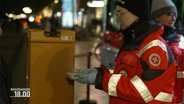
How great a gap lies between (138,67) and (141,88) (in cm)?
19

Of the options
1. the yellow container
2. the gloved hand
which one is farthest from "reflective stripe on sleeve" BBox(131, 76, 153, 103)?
the yellow container

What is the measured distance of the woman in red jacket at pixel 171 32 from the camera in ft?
11.6

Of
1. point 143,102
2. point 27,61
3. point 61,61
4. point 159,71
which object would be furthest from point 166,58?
point 27,61

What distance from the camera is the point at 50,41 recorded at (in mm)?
2887

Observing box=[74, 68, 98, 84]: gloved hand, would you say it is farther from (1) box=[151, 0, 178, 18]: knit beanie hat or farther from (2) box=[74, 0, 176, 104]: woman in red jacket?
(1) box=[151, 0, 178, 18]: knit beanie hat

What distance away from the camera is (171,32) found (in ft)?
11.8

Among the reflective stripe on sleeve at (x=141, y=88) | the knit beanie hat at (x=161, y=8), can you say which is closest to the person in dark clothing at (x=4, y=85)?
the reflective stripe on sleeve at (x=141, y=88)

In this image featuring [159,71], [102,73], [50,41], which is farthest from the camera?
[50,41]

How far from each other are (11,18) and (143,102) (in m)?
1.45

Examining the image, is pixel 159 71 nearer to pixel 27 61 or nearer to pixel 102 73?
pixel 102 73

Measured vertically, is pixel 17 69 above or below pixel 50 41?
below

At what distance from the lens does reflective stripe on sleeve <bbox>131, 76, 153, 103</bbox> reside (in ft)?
7.57

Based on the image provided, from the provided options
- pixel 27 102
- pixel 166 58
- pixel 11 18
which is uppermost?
pixel 11 18

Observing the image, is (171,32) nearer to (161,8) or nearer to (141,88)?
(161,8)
